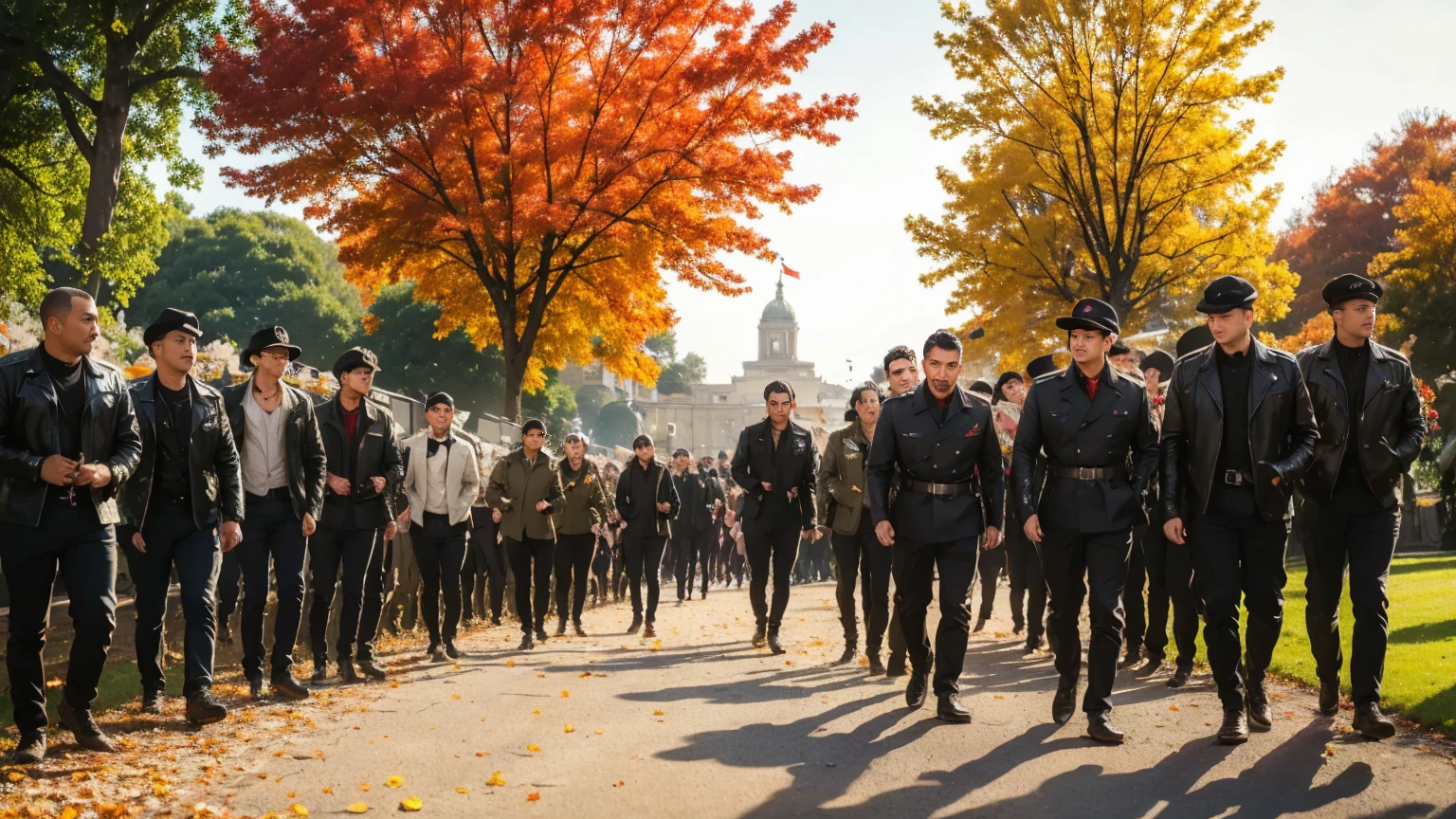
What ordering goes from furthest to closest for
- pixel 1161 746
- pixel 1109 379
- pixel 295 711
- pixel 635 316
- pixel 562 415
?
pixel 562 415 → pixel 635 316 → pixel 295 711 → pixel 1109 379 → pixel 1161 746

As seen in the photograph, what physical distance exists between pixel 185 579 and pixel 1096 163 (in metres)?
17.3

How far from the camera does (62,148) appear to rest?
25953 millimetres

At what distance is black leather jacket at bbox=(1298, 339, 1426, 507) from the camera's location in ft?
22.5

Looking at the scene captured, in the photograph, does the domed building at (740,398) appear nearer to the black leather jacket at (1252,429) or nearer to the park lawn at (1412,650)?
the park lawn at (1412,650)

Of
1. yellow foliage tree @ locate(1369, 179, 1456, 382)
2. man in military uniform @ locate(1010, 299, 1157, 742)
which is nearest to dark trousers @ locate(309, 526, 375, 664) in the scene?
man in military uniform @ locate(1010, 299, 1157, 742)

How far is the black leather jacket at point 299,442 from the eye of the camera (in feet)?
27.2

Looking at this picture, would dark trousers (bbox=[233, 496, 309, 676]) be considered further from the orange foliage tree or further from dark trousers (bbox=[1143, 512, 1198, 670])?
the orange foliage tree

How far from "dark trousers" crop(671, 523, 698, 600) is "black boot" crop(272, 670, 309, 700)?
12.8 metres

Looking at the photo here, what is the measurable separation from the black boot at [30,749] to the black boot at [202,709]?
919 millimetres

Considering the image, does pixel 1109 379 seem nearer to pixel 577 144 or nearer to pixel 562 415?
pixel 577 144

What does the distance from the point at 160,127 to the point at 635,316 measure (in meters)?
10.8

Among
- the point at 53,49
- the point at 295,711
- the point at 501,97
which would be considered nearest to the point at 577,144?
the point at 501,97

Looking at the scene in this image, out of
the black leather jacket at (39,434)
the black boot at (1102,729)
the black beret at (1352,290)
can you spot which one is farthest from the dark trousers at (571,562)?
the black beret at (1352,290)

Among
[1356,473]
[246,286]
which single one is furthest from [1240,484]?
[246,286]
